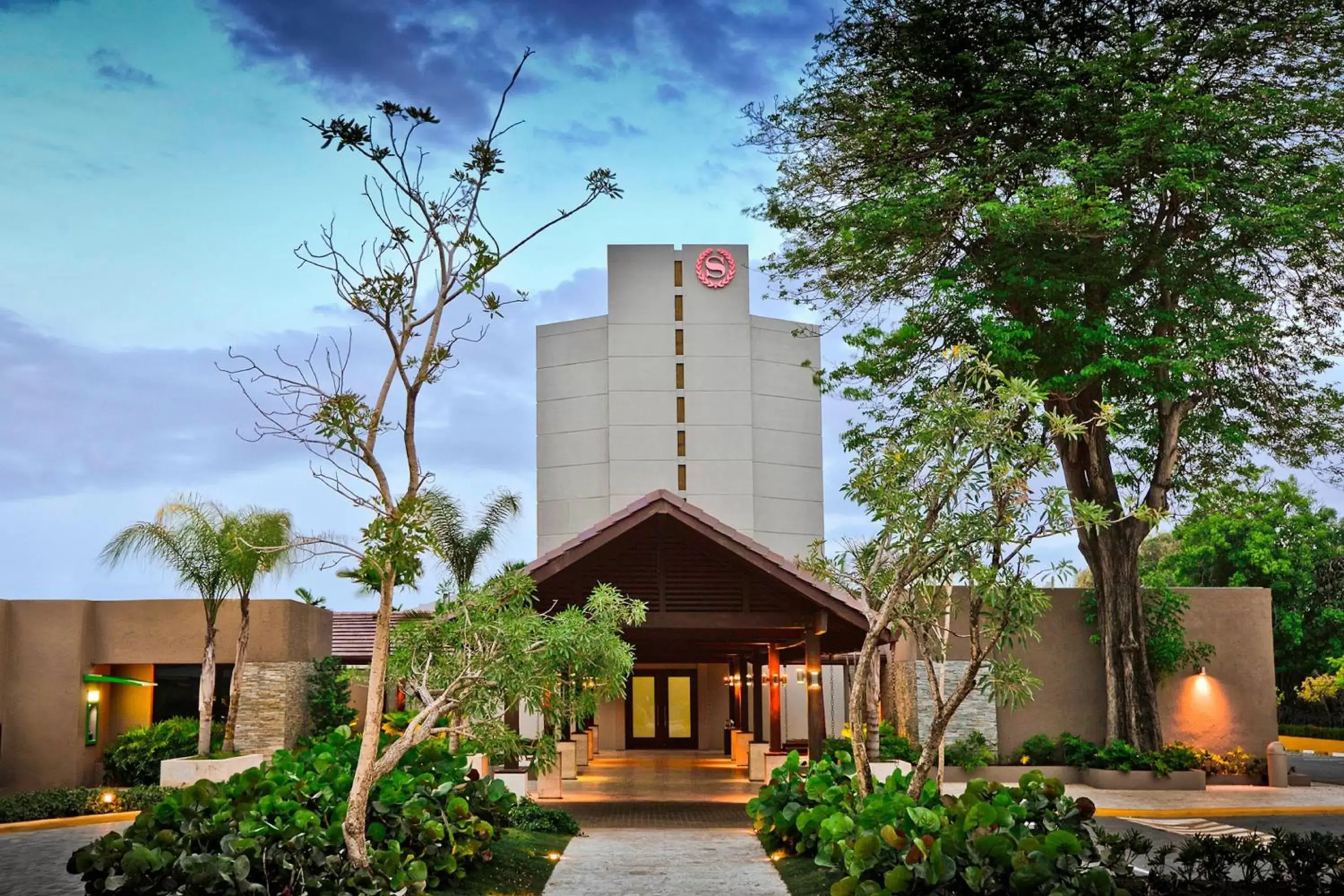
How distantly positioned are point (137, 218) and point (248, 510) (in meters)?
7.35

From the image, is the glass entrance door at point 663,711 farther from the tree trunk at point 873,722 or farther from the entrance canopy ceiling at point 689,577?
the entrance canopy ceiling at point 689,577

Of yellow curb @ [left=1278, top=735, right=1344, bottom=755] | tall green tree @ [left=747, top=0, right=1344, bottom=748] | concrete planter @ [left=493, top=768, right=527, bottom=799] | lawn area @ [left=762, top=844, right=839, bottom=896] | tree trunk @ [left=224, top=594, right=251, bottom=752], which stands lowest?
yellow curb @ [left=1278, top=735, right=1344, bottom=755]

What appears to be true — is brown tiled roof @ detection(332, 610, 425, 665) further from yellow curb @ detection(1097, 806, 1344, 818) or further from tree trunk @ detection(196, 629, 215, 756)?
yellow curb @ detection(1097, 806, 1344, 818)

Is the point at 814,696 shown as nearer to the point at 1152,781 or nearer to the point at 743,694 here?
the point at 1152,781

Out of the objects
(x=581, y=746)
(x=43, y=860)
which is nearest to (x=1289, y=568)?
(x=581, y=746)

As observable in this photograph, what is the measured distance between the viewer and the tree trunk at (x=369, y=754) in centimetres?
1003

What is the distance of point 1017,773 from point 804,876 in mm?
12496

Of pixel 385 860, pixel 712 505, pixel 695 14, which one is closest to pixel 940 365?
pixel 695 14

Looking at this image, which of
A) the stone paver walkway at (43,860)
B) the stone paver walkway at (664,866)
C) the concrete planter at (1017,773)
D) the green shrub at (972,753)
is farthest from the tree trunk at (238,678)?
the concrete planter at (1017,773)

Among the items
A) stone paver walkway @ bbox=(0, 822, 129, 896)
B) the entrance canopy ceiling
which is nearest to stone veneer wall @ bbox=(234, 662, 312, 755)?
stone paver walkway @ bbox=(0, 822, 129, 896)

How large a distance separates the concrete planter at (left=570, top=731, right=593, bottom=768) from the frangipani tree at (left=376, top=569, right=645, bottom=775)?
18.3 m

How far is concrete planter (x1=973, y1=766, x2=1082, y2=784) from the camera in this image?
77.8 feet

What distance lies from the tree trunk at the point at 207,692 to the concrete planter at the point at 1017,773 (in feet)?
43.2

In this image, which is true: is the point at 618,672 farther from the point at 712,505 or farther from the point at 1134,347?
the point at 712,505
